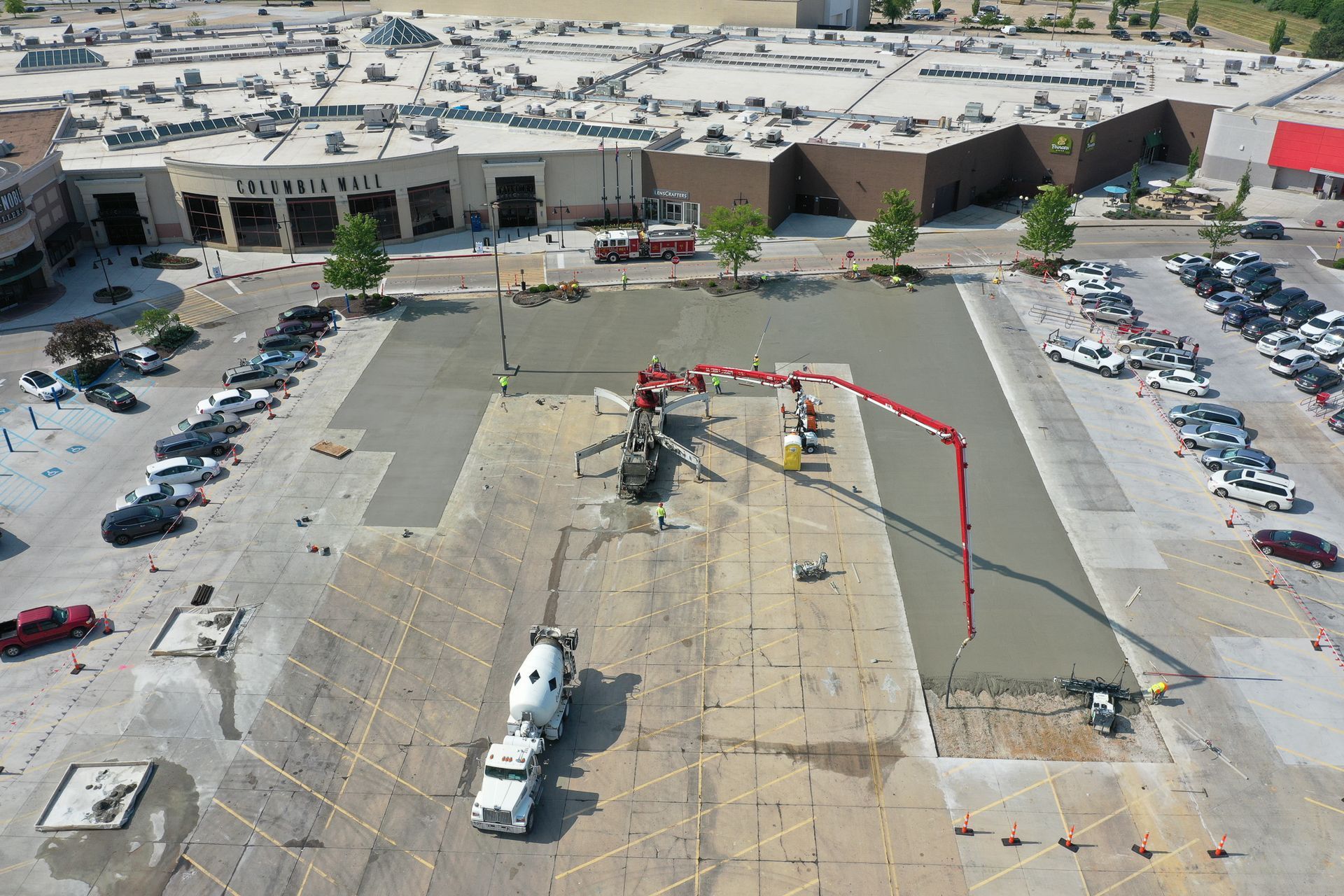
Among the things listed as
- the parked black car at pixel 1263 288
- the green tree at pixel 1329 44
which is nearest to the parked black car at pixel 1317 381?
the parked black car at pixel 1263 288

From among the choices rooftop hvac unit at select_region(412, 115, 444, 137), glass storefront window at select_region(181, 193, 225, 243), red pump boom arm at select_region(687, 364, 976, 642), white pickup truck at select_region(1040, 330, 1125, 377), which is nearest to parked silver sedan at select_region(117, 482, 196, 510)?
red pump boom arm at select_region(687, 364, 976, 642)

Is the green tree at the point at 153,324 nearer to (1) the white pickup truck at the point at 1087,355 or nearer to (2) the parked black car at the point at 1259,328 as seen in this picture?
(1) the white pickup truck at the point at 1087,355

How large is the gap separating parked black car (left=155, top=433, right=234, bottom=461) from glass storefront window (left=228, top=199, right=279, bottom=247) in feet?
108

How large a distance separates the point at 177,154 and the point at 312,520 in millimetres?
50679

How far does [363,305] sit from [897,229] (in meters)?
39.6

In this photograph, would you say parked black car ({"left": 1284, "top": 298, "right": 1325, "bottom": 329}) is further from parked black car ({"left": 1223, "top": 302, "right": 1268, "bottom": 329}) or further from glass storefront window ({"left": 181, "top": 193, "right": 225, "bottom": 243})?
glass storefront window ({"left": 181, "top": 193, "right": 225, "bottom": 243})

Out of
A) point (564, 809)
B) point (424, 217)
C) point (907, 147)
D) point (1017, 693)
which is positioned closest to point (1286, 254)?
point (907, 147)

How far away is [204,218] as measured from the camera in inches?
3337

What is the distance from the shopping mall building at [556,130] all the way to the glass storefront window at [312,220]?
0.15 meters

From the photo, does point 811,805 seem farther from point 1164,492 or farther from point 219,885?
point 1164,492

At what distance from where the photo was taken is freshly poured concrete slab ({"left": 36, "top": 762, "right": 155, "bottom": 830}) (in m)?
35.0

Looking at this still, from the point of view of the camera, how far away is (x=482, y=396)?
61.7m

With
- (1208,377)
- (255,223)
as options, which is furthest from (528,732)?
(255,223)

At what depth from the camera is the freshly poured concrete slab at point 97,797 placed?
3497 centimetres
